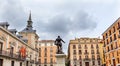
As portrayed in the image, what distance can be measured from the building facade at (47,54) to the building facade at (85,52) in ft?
32.9

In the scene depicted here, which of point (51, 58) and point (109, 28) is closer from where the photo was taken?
point (109, 28)

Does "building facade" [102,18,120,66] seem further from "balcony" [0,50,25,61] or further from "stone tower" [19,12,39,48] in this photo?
"balcony" [0,50,25,61]

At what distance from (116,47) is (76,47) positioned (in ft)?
79.8

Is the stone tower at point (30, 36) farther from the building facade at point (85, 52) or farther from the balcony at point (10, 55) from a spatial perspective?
the building facade at point (85, 52)

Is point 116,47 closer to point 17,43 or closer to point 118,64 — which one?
point 118,64

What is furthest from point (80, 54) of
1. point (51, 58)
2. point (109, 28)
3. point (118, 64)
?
point (118, 64)

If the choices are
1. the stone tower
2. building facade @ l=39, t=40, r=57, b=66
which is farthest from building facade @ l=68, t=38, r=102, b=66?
the stone tower

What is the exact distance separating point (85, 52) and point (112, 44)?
2052 centimetres

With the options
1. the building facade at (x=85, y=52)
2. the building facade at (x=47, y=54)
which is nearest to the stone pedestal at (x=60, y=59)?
the building facade at (x=85, y=52)

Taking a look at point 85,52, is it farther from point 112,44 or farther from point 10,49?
point 10,49

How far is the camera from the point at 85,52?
67.7 metres

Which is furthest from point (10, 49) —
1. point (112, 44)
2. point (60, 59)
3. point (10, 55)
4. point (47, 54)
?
point (47, 54)

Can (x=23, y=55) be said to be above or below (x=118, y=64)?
above

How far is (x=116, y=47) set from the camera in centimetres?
4528
